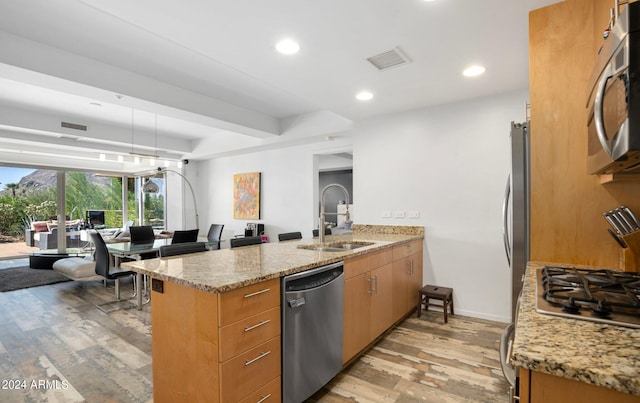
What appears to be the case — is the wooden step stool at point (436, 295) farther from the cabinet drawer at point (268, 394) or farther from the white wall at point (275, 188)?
the white wall at point (275, 188)

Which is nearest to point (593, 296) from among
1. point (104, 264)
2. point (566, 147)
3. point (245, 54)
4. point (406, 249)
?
point (566, 147)

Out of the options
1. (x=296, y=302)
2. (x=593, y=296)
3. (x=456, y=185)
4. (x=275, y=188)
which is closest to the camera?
(x=593, y=296)

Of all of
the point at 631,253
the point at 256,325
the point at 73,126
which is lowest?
the point at 256,325

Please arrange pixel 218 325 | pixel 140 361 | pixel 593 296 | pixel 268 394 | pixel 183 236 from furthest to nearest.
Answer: pixel 183 236 < pixel 140 361 < pixel 268 394 < pixel 218 325 < pixel 593 296

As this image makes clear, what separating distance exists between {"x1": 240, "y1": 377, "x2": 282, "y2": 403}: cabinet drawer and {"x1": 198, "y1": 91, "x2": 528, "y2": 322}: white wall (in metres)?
2.62

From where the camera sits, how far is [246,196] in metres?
6.72

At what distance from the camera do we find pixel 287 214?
6035 millimetres

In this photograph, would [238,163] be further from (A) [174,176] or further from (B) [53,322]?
(B) [53,322]

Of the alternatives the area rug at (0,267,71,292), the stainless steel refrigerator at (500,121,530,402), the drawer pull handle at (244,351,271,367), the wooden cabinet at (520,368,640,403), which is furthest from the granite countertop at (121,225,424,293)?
the area rug at (0,267,71,292)

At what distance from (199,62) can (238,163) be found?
3.99m

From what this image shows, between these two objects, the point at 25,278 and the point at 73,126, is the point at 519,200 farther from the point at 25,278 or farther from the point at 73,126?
Answer: the point at 25,278

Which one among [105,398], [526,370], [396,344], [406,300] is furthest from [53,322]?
Answer: [526,370]

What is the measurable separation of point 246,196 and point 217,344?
549cm

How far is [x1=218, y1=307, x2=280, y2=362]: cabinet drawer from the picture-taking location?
142 cm
